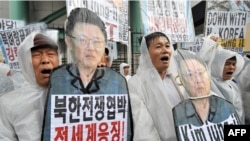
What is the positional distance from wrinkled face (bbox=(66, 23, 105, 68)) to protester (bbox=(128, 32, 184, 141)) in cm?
30

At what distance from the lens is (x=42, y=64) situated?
1644mm

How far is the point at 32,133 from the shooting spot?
5.17 feet

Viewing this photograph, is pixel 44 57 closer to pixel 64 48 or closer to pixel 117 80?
pixel 64 48

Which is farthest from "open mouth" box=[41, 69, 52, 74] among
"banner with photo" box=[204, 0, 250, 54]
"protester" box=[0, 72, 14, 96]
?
"banner with photo" box=[204, 0, 250, 54]

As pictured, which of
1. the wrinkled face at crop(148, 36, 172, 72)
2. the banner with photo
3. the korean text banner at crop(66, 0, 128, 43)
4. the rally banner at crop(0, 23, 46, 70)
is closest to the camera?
the wrinkled face at crop(148, 36, 172, 72)

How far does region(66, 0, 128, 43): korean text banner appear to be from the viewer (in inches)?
110

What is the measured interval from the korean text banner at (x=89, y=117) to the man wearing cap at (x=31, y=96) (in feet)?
0.35

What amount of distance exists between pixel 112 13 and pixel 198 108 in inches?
63.3

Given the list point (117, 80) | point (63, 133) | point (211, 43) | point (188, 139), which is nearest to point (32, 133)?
point (63, 133)

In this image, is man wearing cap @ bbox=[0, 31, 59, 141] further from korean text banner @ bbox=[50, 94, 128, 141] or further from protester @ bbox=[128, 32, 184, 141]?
protester @ bbox=[128, 32, 184, 141]

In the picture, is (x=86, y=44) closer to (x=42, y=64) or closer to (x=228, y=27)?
(x=42, y=64)

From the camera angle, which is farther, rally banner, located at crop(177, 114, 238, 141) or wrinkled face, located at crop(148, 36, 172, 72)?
wrinkled face, located at crop(148, 36, 172, 72)

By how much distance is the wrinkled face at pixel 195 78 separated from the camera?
181 cm

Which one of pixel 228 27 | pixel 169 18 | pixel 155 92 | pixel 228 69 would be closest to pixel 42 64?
pixel 155 92
